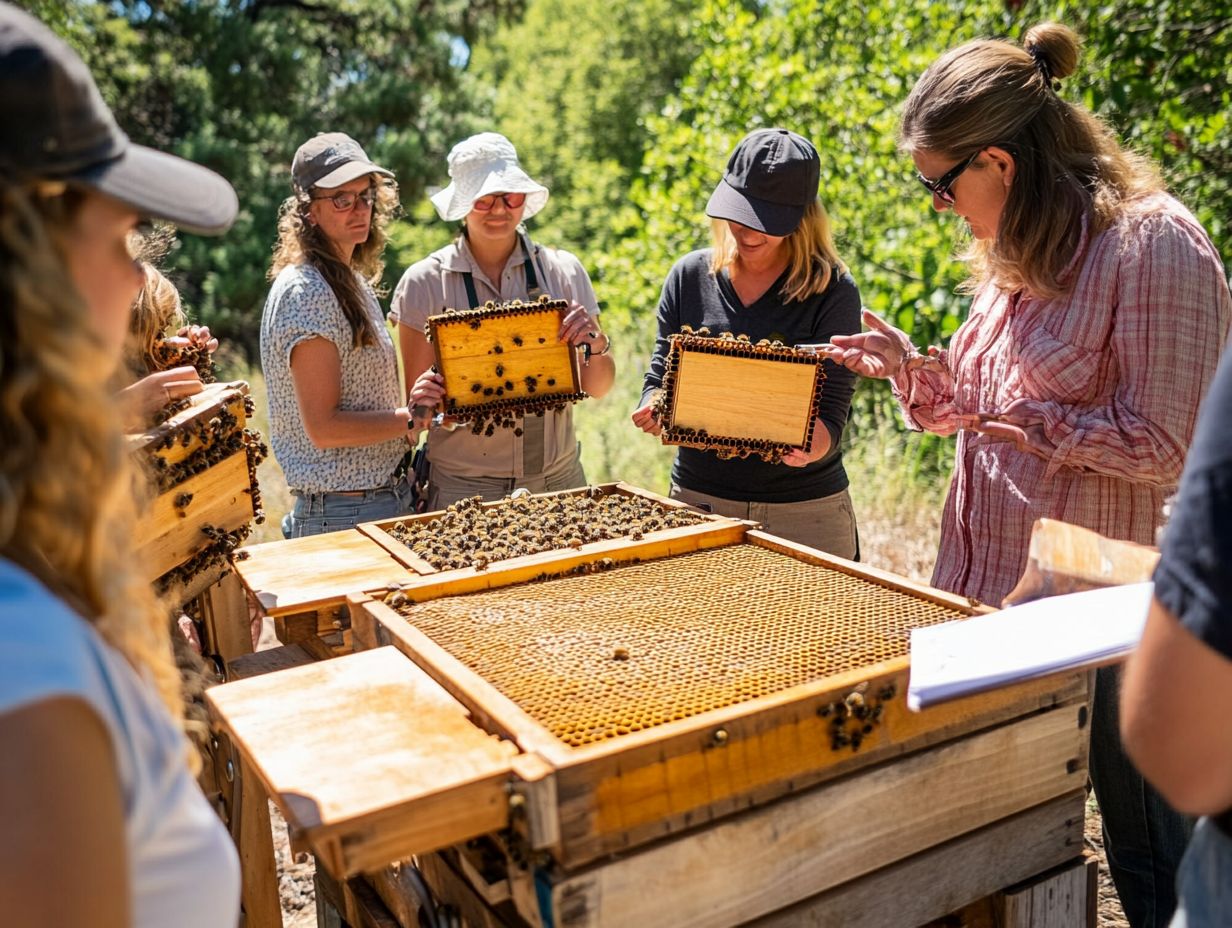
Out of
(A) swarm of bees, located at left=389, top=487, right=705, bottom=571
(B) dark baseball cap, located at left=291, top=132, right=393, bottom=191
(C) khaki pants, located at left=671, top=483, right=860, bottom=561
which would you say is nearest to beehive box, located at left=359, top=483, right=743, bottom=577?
(A) swarm of bees, located at left=389, top=487, right=705, bottom=571

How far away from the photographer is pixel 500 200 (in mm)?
3844

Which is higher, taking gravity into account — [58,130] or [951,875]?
[58,130]

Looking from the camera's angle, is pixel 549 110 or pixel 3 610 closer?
pixel 3 610

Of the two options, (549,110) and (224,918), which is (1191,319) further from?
(549,110)

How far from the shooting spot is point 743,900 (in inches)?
71.0

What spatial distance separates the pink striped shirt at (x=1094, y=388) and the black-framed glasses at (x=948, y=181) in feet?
1.00

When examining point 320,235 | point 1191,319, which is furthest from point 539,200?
point 1191,319

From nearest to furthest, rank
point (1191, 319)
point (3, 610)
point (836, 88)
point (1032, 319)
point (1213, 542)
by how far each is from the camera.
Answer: point (3, 610), point (1213, 542), point (1191, 319), point (1032, 319), point (836, 88)

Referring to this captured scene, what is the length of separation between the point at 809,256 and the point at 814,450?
723 millimetres

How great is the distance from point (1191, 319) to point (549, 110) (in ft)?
80.5

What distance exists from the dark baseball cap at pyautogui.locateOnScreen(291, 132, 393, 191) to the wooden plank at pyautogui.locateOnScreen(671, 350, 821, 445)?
1.43 meters

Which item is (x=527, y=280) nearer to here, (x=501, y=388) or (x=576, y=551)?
(x=501, y=388)

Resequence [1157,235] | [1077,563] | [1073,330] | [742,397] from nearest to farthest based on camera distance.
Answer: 1. [1077,563]
2. [1157,235]
3. [1073,330]
4. [742,397]

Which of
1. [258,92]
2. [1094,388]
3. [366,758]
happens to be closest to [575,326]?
[1094,388]
